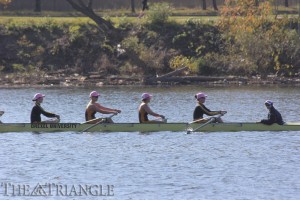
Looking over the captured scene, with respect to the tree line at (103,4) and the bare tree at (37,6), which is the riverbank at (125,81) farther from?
the tree line at (103,4)

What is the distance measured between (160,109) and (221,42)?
2044 centimetres

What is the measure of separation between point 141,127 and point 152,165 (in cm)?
620

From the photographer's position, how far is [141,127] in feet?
131

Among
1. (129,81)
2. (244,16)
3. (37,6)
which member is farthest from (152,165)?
(37,6)

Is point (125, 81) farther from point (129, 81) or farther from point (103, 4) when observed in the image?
point (103, 4)

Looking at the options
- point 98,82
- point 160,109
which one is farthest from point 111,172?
point 98,82

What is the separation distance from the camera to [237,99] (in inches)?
2248

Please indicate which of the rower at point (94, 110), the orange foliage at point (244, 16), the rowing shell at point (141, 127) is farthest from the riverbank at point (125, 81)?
the rowing shell at point (141, 127)

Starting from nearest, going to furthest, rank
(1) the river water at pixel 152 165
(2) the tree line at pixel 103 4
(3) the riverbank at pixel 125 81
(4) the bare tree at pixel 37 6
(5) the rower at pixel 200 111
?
(1) the river water at pixel 152 165 < (5) the rower at pixel 200 111 < (3) the riverbank at pixel 125 81 < (4) the bare tree at pixel 37 6 < (2) the tree line at pixel 103 4

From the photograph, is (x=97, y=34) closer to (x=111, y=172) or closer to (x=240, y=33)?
(x=240, y=33)

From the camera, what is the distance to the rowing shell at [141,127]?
39.8m

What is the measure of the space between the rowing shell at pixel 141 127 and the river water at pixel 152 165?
0.97 feet

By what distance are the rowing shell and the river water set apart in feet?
0.97

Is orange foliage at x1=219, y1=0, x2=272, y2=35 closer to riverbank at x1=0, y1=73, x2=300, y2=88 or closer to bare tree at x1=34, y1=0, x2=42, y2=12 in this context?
riverbank at x1=0, y1=73, x2=300, y2=88
